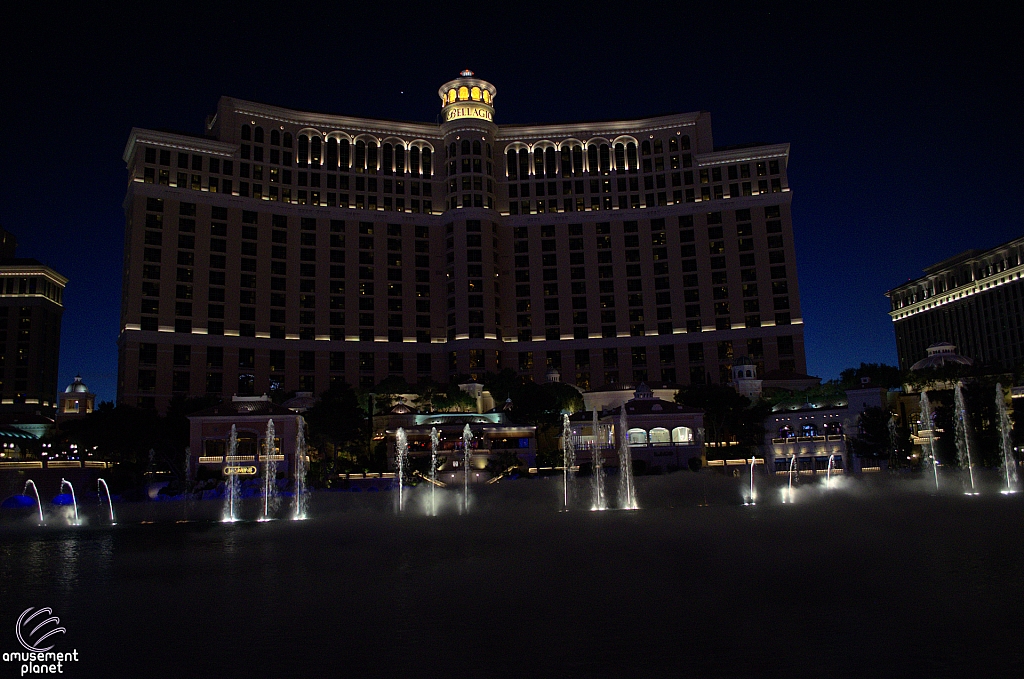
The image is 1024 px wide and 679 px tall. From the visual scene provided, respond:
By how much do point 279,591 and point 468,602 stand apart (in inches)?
184

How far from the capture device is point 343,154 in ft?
385

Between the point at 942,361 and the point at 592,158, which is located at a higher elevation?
the point at 592,158

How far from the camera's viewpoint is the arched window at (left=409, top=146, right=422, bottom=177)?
119 m

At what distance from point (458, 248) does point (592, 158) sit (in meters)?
27.4

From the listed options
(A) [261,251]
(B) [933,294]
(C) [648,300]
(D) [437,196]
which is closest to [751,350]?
(C) [648,300]

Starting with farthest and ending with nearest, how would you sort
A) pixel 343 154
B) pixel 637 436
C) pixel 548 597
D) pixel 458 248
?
pixel 343 154, pixel 458 248, pixel 637 436, pixel 548 597

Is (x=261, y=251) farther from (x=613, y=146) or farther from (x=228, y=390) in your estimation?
(x=613, y=146)

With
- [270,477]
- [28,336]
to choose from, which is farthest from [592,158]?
[28,336]

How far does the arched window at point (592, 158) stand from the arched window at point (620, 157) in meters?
3.23

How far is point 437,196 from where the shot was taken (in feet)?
389

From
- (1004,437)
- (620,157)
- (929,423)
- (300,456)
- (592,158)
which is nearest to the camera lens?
(1004,437)

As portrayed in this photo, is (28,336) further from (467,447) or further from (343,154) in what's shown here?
(467,447)

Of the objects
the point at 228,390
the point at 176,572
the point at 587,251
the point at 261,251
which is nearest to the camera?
the point at 176,572

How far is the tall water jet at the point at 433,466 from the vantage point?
134 ft
